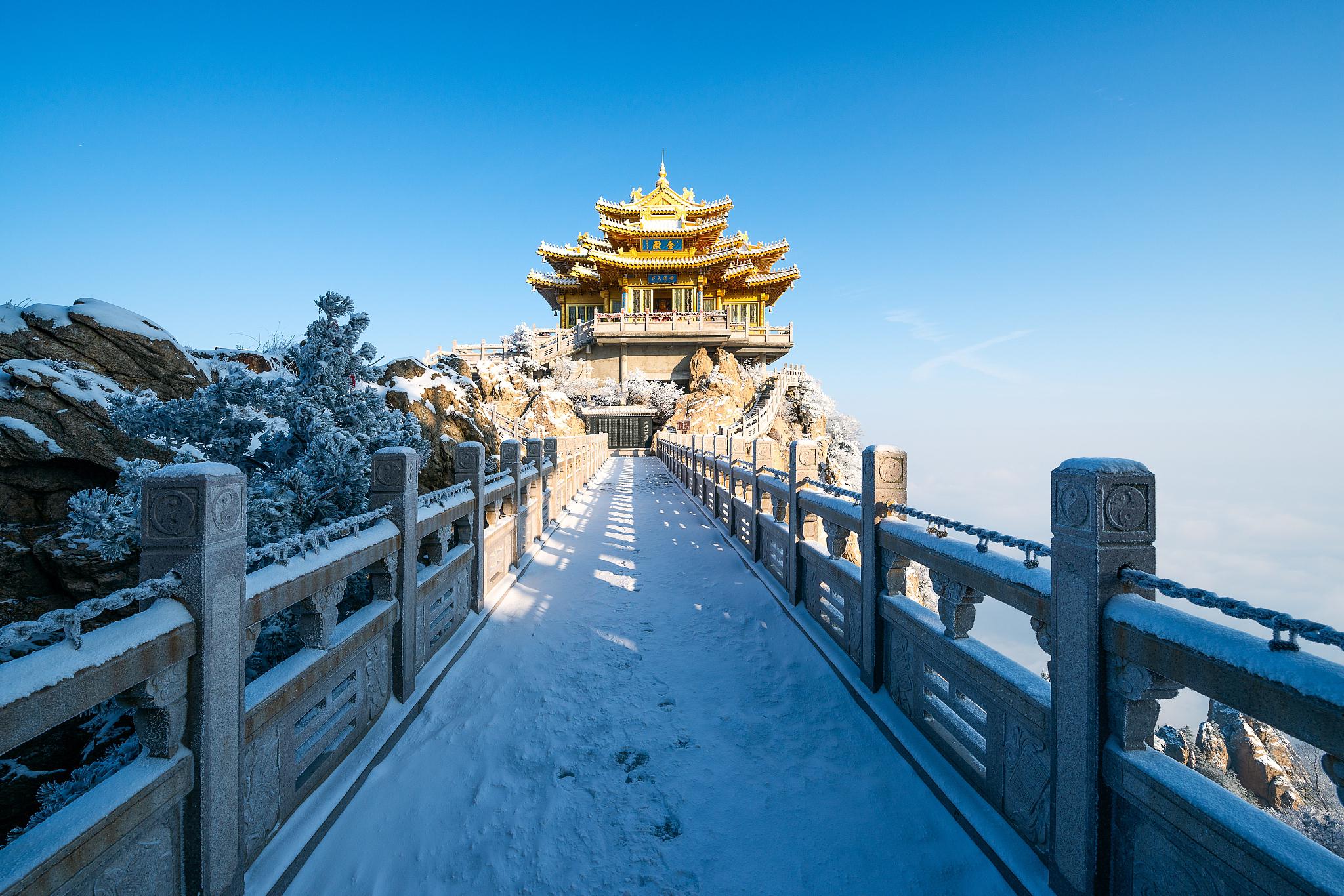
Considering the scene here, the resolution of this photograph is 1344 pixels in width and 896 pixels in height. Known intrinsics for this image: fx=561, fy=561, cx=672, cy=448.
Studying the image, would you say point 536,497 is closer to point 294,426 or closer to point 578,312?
point 294,426

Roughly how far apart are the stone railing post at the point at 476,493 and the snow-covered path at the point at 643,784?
446mm

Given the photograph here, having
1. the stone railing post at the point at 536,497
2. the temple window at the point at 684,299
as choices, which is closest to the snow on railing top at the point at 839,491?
the stone railing post at the point at 536,497

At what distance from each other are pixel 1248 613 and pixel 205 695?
12.2 ft

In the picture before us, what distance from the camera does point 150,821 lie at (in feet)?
6.56

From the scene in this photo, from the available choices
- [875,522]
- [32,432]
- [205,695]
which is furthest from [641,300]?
[205,695]

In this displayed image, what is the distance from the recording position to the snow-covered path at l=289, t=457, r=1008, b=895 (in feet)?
8.77

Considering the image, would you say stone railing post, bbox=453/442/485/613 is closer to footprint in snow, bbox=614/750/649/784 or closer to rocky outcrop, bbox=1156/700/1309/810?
footprint in snow, bbox=614/750/649/784

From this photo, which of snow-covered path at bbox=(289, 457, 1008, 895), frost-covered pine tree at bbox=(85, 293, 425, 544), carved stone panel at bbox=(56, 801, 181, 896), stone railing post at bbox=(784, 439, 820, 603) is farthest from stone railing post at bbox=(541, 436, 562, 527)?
carved stone panel at bbox=(56, 801, 181, 896)

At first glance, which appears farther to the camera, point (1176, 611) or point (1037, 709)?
point (1037, 709)

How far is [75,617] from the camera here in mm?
1726

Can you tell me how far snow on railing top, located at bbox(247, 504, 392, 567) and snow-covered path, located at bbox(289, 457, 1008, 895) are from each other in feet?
4.60

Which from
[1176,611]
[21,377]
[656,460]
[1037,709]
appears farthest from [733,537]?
[656,460]

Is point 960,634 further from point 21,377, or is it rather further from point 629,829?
point 21,377

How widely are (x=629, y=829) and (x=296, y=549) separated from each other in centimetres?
232
